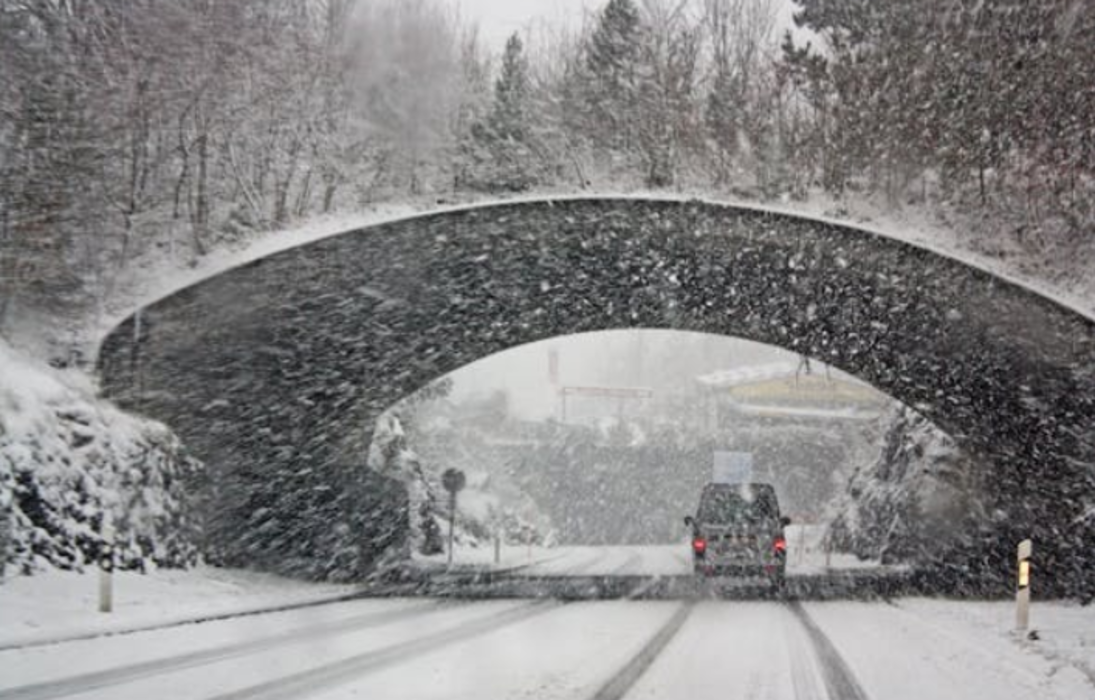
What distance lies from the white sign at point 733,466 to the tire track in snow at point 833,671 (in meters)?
39.0

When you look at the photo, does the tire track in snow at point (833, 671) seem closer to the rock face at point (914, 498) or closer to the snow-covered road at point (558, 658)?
the snow-covered road at point (558, 658)

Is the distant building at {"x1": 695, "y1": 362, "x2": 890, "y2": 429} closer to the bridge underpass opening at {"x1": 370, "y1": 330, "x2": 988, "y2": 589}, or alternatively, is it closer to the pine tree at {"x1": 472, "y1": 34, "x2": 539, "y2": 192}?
the bridge underpass opening at {"x1": 370, "y1": 330, "x2": 988, "y2": 589}

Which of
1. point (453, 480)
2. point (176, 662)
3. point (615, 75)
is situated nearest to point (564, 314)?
point (453, 480)

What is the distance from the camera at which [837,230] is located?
738 inches

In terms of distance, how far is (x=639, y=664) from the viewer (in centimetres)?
1012

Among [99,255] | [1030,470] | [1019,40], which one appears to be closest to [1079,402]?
[1030,470]

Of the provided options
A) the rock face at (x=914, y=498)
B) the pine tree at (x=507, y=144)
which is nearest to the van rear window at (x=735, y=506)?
the rock face at (x=914, y=498)

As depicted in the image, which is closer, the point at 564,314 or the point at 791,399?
the point at 564,314

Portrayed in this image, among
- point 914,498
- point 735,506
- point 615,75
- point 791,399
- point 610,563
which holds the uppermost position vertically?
point 615,75

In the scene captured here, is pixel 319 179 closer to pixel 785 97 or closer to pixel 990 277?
pixel 785 97

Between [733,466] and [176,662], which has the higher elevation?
[733,466]

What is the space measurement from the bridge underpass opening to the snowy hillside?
7.79 m

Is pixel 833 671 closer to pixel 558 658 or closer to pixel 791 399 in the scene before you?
pixel 558 658

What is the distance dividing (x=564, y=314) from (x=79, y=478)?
39.5ft
